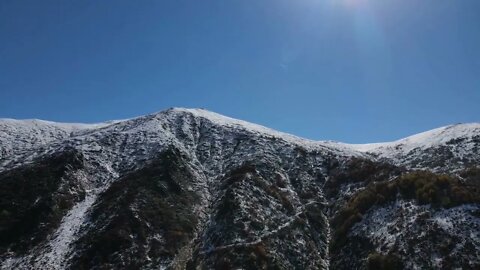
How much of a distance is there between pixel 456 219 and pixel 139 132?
55.1 metres

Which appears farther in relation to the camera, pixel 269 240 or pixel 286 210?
pixel 286 210

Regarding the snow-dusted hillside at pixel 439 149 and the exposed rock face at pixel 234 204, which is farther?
the snow-dusted hillside at pixel 439 149

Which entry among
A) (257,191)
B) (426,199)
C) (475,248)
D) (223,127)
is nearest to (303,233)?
(257,191)

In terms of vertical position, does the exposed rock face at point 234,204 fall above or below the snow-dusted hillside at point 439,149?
below

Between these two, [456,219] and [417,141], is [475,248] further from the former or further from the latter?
[417,141]

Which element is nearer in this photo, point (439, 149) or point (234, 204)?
point (234, 204)

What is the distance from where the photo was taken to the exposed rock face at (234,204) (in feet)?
127

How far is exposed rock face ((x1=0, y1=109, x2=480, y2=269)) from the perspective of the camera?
38.6 metres

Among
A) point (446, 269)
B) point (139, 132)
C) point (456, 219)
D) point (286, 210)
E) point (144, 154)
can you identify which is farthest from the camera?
point (139, 132)

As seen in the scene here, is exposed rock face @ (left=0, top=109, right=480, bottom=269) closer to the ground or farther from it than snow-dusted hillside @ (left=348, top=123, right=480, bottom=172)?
closer to the ground

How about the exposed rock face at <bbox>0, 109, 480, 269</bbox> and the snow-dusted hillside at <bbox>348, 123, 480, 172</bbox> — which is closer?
the exposed rock face at <bbox>0, 109, 480, 269</bbox>

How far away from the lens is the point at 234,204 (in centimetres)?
4706

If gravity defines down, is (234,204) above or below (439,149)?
below

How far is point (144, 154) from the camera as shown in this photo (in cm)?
6681
